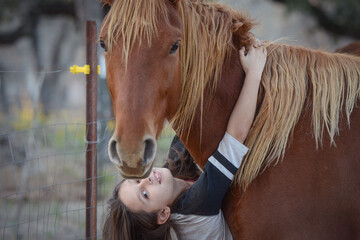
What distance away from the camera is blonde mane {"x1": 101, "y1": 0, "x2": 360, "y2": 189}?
171cm

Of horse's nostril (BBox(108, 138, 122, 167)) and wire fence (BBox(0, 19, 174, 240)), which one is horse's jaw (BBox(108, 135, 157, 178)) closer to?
horse's nostril (BBox(108, 138, 122, 167))

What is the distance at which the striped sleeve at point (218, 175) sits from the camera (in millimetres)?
1703

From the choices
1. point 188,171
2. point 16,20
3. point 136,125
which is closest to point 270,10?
point 16,20

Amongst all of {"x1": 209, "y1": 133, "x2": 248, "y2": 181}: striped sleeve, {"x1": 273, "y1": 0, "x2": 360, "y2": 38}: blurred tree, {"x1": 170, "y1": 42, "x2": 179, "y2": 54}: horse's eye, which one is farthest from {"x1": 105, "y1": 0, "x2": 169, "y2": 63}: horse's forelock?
{"x1": 273, "y1": 0, "x2": 360, "y2": 38}: blurred tree

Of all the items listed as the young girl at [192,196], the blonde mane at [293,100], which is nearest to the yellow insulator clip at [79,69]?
the young girl at [192,196]

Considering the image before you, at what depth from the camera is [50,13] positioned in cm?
1177

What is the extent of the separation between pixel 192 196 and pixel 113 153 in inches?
22.4

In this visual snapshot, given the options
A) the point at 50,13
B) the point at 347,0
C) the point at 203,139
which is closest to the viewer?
the point at 203,139

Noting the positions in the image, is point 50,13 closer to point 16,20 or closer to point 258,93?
point 16,20

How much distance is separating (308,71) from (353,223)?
2.48 ft

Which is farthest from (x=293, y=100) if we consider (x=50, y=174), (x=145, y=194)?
(x=50, y=174)

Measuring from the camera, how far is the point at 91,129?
8.79 ft

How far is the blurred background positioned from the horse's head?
2016 mm

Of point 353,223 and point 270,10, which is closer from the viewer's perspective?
point 353,223
